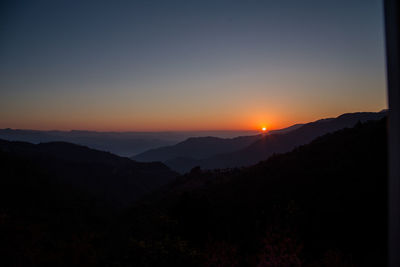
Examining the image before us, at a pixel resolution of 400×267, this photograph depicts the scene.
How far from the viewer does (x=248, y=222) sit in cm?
1024

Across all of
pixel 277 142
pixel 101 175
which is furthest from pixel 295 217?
pixel 277 142

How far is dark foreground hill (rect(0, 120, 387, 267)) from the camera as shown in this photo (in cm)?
499

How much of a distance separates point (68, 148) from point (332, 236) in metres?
54.3

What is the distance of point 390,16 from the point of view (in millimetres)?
1074

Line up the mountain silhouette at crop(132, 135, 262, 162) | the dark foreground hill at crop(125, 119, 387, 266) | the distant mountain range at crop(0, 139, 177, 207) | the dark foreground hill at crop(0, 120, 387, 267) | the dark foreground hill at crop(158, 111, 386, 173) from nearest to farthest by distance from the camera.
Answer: the dark foreground hill at crop(0, 120, 387, 267)
the dark foreground hill at crop(125, 119, 387, 266)
the distant mountain range at crop(0, 139, 177, 207)
the dark foreground hill at crop(158, 111, 386, 173)
the mountain silhouette at crop(132, 135, 262, 162)

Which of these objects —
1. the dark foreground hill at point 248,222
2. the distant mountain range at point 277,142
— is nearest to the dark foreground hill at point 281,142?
the distant mountain range at point 277,142

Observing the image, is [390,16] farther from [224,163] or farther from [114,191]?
[224,163]

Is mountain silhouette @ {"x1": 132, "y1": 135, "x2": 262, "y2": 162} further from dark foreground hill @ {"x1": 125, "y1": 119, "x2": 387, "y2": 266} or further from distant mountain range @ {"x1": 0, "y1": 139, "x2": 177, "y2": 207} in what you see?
dark foreground hill @ {"x1": 125, "y1": 119, "x2": 387, "y2": 266}

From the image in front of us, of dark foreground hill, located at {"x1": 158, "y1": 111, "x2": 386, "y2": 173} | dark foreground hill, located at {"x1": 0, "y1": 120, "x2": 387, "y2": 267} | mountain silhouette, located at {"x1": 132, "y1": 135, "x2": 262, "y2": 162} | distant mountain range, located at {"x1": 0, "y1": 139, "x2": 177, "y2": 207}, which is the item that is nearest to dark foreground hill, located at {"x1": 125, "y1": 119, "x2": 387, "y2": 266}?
dark foreground hill, located at {"x1": 0, "y1": 120, "x2": 387, "y2": 267}

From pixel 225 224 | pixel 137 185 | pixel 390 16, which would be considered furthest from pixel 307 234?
pixel 137 185

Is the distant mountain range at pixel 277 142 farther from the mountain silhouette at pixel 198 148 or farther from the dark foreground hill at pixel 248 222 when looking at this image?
the dark foreground hill at pixel 248 222

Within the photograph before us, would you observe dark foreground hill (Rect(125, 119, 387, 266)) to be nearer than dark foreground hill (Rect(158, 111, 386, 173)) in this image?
Yes

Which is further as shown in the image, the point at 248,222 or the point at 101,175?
the point at 101,175

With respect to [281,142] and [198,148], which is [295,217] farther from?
[198,148]
